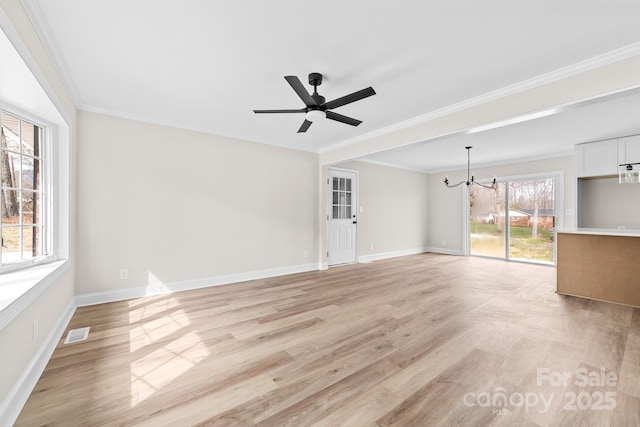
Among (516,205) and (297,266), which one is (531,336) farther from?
(516,205)

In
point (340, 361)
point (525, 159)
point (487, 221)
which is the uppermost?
point (525, 159)

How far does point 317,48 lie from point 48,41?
2101mm

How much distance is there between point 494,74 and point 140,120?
4.33 metres

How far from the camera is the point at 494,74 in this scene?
2.55m

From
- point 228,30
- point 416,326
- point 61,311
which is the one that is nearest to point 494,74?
point 228,30

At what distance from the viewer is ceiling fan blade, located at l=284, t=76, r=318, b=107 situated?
216cm

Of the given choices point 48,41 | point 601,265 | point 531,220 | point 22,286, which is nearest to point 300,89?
point 48,41

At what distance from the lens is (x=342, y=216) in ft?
20.1

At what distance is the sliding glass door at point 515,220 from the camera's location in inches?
236

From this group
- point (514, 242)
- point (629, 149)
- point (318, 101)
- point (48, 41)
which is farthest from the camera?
point (514, 242)

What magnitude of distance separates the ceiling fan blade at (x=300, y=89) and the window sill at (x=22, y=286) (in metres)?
2.26

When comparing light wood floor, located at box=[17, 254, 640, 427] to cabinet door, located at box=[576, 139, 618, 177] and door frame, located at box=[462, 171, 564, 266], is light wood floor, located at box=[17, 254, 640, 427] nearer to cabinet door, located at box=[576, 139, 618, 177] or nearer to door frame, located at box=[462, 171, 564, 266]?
cabinet door, located at box=[576, 139, 618, 177]

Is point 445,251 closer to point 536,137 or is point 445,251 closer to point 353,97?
point 536,137

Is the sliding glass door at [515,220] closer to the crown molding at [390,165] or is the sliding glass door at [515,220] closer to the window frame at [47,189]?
the crown molding at [390,165]
